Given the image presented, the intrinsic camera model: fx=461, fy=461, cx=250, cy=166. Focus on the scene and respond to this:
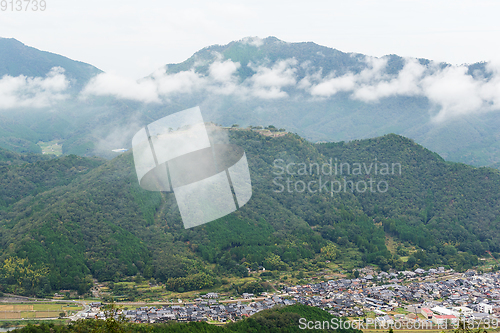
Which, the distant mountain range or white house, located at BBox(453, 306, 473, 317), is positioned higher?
the distant mountain range

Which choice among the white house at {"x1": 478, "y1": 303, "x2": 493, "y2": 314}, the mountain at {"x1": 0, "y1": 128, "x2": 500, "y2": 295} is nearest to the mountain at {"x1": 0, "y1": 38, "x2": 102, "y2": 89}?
the mountain at {"x1": 0, "y1": 128, "x2": 500, "y2": 295}

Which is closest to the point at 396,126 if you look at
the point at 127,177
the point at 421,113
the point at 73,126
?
the point at 421,113

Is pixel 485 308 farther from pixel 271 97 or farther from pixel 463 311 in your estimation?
pixel 271 97

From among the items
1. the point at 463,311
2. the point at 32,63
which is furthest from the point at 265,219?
the point at 32,63

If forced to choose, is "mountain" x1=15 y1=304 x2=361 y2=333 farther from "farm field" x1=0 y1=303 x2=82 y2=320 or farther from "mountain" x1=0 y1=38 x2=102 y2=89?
"mountain" x1=0 y1=38 x2=102 y2=89

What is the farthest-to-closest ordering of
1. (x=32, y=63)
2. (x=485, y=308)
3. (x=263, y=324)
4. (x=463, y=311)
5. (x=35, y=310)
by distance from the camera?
(x=32, y=63) < (x=485, y=308) < (x=463, y=311) < (x=35, y=310) < (x=263, y=324)

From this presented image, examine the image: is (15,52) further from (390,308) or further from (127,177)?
(390,308)

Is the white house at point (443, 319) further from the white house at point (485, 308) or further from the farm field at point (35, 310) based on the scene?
the farm field at point (35, 310)
